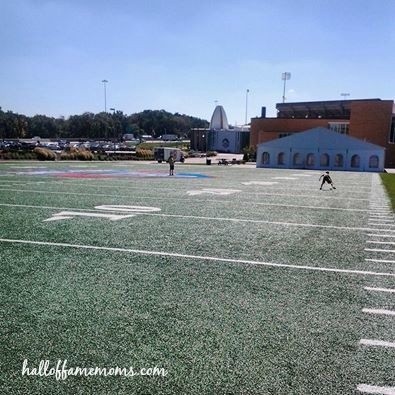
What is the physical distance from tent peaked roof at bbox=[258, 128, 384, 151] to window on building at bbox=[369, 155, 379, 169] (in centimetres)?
119

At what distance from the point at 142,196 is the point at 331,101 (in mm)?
85430

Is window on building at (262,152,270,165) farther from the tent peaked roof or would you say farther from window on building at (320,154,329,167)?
window on building at (320,154,329,167)

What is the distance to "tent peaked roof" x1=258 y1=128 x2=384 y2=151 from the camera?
54.9 m

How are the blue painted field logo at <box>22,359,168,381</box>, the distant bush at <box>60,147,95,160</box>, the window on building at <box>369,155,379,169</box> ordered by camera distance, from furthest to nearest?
the distant bush at <box>60,147,95,160</box> → the window on building at <box>369,155,379,169</box> → the blue painted field logo at <box>22,359,168,381</box>

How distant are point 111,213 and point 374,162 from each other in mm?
49319

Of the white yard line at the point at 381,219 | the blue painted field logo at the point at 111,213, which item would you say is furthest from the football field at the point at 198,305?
the white yard line at the point at 381,219

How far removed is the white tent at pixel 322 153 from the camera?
54.7 m

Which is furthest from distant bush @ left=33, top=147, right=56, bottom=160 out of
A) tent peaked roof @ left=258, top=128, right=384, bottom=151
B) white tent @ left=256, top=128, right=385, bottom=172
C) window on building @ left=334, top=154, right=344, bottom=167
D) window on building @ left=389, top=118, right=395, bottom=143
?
window on building @ left=389, top=118, right=395, bottom=143

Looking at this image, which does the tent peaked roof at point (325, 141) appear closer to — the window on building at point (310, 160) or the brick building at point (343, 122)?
the window on building at point (310, 160)

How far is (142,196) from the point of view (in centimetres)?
1856


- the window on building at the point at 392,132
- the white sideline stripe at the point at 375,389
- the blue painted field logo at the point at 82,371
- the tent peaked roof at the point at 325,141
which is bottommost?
the blue painted field logo at the point at 82,371

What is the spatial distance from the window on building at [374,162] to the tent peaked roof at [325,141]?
1.19 m

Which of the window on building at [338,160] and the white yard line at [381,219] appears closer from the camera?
the white yard line at [381,219]

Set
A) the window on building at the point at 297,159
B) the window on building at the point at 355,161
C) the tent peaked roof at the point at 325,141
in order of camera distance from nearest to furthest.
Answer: the tent peaked roof at the point at 325,141 → the window on building at the point at 355,161 → the window on building at the point at 297,159
